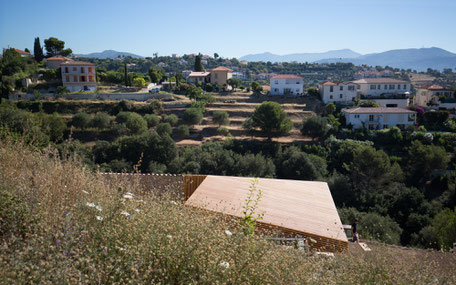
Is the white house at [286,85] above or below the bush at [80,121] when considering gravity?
above

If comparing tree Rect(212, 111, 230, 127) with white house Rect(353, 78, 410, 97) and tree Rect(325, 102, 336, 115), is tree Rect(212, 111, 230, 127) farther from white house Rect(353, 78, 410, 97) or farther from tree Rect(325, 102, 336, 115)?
white house Rect(353, 78, 410, 97)

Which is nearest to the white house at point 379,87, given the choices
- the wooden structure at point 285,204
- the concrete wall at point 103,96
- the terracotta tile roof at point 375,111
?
the terracotta tile roof at point 375,111

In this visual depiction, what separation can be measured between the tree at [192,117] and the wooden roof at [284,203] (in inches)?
891

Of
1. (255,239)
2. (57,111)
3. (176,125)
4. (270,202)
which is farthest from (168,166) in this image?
(255,239)

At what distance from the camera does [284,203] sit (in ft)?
24.4

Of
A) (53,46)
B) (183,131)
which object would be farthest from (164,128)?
(53,46)

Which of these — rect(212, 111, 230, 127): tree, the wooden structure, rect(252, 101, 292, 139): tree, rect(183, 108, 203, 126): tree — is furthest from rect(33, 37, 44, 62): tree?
the wooden structure

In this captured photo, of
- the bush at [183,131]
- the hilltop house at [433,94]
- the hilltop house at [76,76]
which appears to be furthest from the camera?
the hilltop house at [76,76]

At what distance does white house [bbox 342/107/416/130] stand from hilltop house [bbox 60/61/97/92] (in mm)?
27337

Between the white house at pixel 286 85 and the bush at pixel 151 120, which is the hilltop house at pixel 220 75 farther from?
the bush at pixel 151 120

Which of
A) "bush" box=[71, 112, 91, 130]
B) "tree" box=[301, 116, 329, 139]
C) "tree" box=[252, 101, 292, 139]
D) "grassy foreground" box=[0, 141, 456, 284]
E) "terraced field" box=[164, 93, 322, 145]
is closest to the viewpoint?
"grassy foreground" box=[0, 141, 456, 284]

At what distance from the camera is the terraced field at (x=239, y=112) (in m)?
31.0

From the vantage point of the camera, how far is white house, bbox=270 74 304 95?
4112cm

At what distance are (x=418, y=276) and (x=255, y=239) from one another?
1543 millimetres
